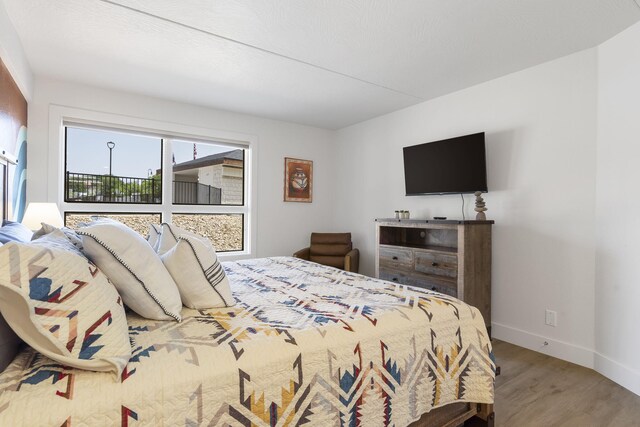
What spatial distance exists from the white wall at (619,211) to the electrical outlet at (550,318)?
0.28m

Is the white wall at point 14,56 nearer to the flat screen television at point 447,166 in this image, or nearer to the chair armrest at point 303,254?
the chair armrest at point 303,254

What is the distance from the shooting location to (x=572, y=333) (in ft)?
8.41

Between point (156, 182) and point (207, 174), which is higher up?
point (207, 174)

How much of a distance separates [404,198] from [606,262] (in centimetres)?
199

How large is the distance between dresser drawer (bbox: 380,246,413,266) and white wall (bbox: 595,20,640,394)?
1447mm

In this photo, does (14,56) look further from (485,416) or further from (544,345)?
(544,345)

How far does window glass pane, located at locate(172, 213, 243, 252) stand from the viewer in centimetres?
405

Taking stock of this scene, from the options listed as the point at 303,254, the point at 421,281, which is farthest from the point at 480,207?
the point at 303,254

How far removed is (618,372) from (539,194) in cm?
137

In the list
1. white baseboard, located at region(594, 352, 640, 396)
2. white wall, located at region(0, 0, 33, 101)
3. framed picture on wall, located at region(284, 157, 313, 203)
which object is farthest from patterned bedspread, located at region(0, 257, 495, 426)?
framed picture on wall, located at region(284, 157, 313, 203)

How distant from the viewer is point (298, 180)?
15.5 ft

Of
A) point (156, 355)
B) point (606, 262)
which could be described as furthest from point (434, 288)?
point (156, 355)

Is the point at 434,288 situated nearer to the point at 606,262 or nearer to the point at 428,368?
the point at 606,262

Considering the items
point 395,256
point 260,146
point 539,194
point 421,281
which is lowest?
point 421,281
